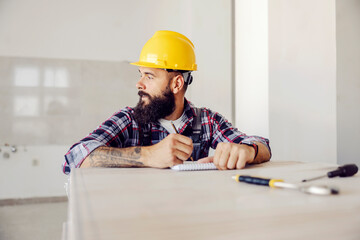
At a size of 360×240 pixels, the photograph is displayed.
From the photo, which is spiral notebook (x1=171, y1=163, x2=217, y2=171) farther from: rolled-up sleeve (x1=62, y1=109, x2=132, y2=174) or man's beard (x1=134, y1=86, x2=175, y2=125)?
man's beard (x1=134, y1=86, x2=175, y2=125)

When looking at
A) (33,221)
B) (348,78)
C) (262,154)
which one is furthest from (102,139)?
(348,78)

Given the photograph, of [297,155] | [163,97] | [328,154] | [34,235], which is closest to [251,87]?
[297,155]

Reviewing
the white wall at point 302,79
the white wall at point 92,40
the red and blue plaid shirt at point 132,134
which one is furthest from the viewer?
the white wall at point 92,40

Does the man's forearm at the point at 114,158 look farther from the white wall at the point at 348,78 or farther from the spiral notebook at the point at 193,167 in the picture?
the white wall at the point at 348,78

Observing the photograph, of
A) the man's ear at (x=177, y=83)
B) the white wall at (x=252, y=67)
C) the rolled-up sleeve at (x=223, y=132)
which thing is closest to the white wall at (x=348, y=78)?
the white wall at (x=252, y=67)

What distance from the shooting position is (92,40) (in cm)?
346

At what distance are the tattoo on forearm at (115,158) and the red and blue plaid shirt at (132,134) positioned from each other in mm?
41

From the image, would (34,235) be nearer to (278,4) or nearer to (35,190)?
(35,190)

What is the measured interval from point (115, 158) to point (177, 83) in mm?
754

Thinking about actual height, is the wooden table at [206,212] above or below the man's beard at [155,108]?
below

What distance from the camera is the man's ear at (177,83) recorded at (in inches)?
68.0

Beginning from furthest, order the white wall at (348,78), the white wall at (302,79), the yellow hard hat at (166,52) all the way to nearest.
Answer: the white wall at (348,78) < the white wall at (302,79) < the yellow hard hat at (166,52)

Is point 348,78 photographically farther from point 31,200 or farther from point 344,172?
point 31,200

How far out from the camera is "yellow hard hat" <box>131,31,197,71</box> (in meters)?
1.63
